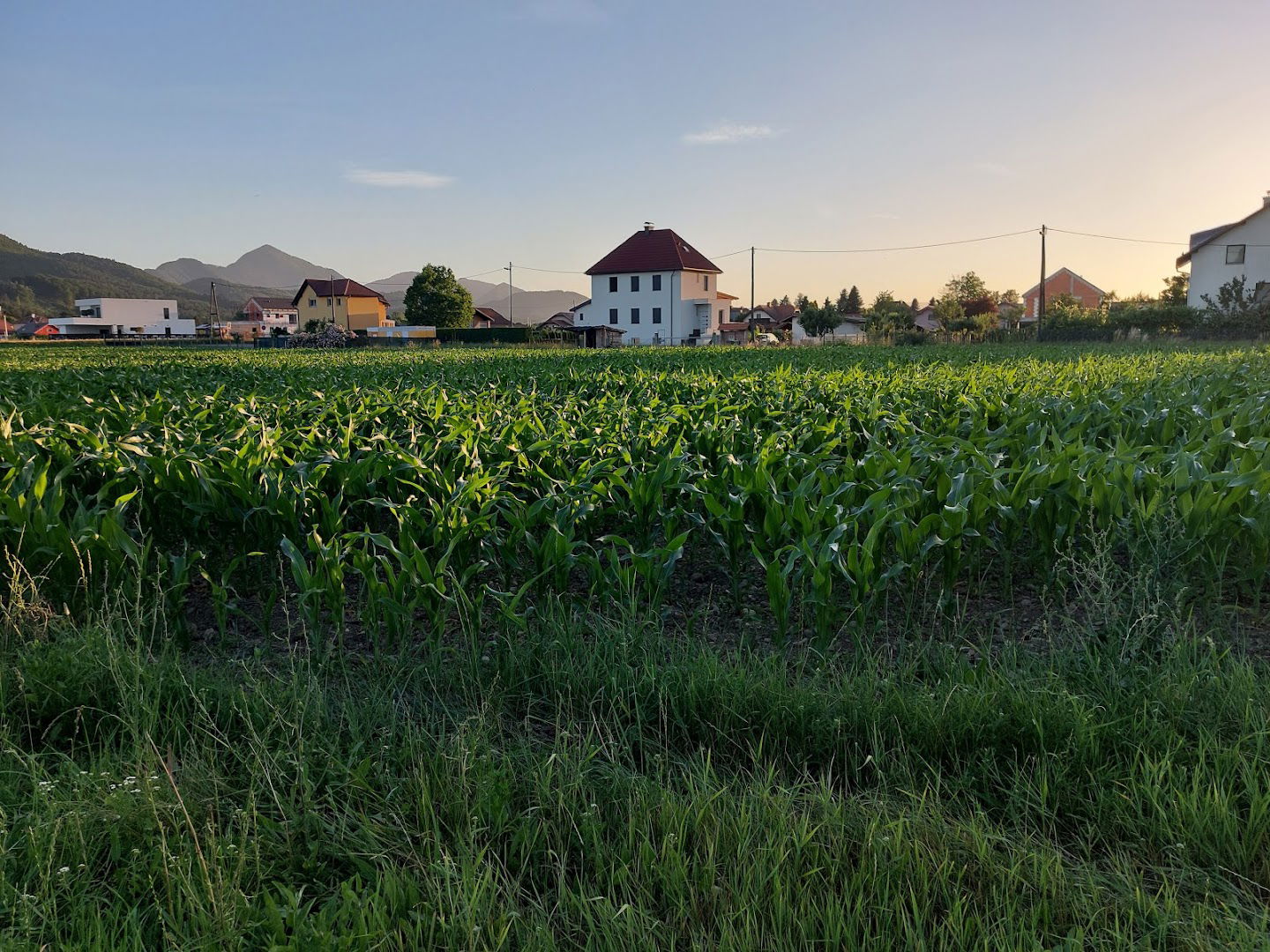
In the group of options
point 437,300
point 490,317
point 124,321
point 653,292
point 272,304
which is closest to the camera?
point 653,292

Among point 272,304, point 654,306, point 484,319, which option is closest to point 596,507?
point 654,306

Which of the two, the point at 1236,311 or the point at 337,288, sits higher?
the point at 337,288

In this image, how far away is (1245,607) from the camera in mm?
4062

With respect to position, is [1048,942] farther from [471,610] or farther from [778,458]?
[778,458]

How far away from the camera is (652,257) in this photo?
73312 millimetres

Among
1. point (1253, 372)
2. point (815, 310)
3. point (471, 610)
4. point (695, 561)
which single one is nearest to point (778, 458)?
point (695, 561)

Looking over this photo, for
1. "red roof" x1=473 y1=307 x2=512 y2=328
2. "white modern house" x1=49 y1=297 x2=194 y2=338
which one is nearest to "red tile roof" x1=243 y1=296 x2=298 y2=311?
"white modern house" x1=49 y1=297 x2=194 y2=338

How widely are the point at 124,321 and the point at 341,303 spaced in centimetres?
5208

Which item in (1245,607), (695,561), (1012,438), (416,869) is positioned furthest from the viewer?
(1012,438)

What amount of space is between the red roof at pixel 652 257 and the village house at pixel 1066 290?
4391 cm

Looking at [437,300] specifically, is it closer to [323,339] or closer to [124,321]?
[323,339]

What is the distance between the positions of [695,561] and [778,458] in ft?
2.85

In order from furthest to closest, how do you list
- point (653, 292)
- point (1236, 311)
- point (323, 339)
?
point (653, 292) → point (323, 339) → point (1236, 311)

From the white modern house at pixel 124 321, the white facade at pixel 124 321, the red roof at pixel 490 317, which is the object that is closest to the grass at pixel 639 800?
the red roof at pixel 490 317
